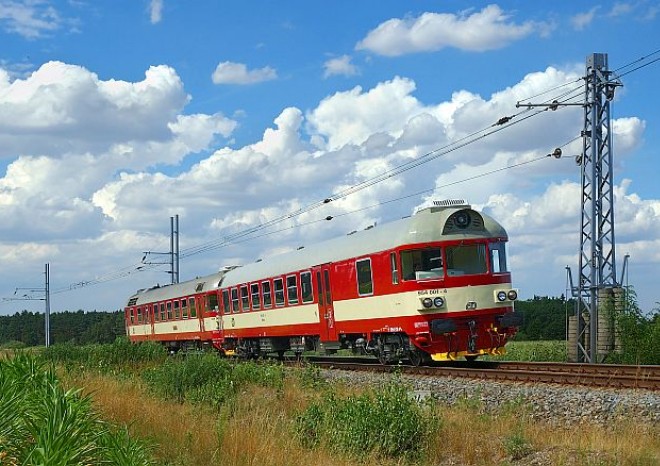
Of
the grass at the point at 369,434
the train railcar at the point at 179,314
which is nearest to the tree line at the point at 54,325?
the train railcar at the point at 179,314

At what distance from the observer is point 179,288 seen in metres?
38.6

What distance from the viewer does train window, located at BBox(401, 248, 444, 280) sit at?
61.4ft

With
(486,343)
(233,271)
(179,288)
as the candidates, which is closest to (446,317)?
(486,343)

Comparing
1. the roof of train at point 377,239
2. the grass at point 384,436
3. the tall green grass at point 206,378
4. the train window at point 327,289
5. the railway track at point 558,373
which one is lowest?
the grass at point 384,436

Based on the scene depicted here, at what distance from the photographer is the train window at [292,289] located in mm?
24750

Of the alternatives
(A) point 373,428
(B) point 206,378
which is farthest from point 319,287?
(A) point 373,428

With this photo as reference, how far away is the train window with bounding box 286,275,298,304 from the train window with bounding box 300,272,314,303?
1.61 feet

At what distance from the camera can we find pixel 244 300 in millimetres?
29484

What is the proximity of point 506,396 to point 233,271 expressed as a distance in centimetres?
1953

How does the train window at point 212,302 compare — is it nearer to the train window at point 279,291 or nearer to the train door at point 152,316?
the train window at point 279,291

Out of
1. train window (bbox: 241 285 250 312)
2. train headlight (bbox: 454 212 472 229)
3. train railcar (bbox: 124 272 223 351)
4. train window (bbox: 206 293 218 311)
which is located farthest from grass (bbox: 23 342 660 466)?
train railcar (bbox: 124 272 223 351)

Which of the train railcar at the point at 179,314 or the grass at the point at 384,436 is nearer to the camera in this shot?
the grass at the point at 384,436

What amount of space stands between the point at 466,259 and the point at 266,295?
9.64m

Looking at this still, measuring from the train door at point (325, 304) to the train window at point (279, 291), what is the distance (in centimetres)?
282
